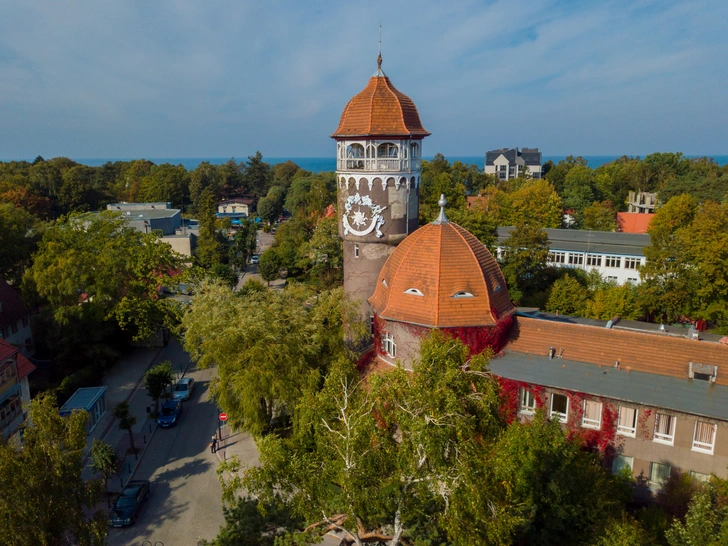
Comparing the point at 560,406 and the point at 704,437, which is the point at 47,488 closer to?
the point at 560,406

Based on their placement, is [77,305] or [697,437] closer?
[697,437]

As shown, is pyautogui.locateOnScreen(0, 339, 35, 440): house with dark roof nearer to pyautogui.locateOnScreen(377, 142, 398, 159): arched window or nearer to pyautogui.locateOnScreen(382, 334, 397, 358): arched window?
pyautogui.locateOnScreen(382, 334, 397, 358): arched window

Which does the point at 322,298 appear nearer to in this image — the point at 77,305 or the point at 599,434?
the point at 599,434

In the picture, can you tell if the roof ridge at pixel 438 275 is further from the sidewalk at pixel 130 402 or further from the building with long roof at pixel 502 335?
the sidewalk at pixel 130 402

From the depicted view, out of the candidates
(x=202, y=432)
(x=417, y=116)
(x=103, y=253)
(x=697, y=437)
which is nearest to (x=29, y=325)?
(x=103, y=253)

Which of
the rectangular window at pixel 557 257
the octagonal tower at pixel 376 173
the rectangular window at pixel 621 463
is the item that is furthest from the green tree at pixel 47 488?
the rectangular window at pixel 557 257

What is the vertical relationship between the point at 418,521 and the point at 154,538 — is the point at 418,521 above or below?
above

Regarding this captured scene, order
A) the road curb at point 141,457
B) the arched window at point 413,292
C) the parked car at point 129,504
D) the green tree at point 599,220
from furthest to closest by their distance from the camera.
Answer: the green tree at point 599,220
the road curb at point 141,457
the arched window at point 413,292
the parked car at point 129,504
